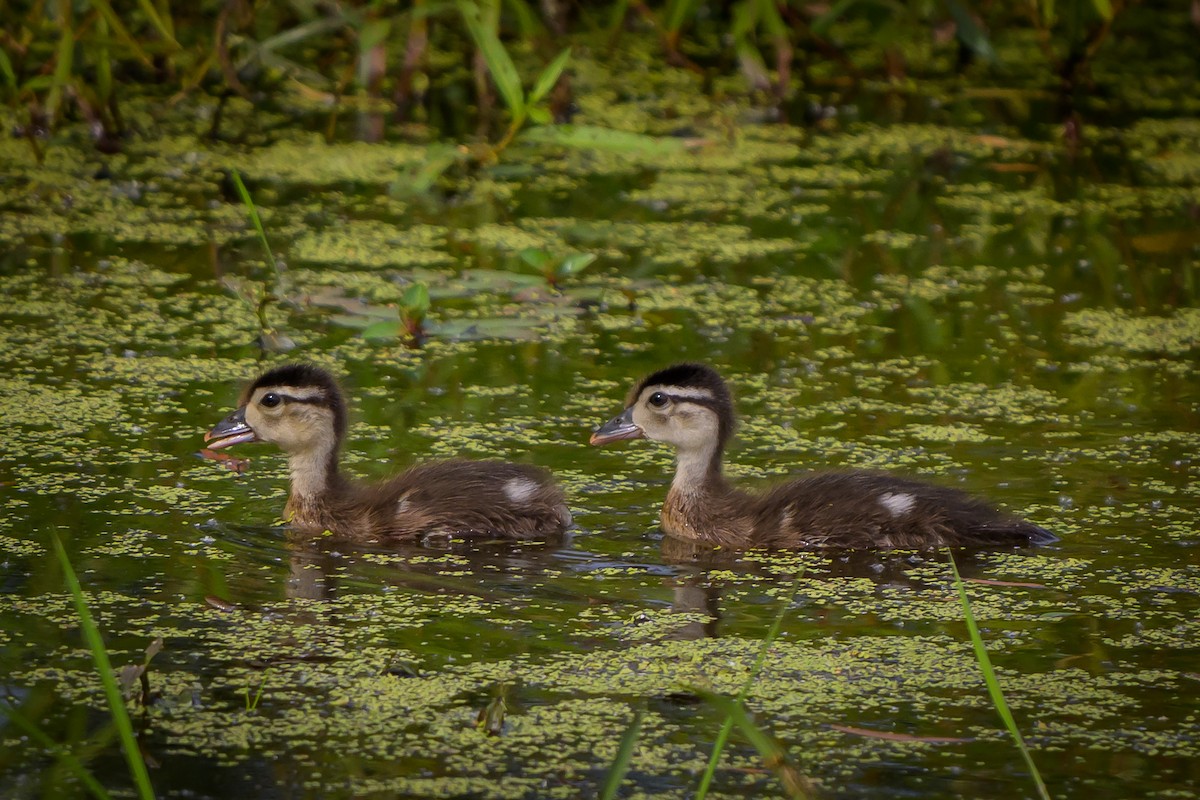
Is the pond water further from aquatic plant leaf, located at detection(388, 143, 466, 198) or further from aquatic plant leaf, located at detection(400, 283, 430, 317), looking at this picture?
aquatic plant leaf, located at detection(400, 283, 430, 317)

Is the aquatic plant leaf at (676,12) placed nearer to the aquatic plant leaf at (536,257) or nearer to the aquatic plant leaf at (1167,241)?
the aquatic plant leaf at (1167,241)

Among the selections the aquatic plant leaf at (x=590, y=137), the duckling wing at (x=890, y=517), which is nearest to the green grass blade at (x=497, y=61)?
the aquatic plant leaf at (x=590, y=137)

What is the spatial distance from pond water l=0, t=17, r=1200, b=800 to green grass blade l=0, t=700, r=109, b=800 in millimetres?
48

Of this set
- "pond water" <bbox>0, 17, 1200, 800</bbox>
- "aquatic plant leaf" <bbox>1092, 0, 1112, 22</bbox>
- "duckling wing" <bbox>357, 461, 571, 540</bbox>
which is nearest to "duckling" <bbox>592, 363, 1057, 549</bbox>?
"pond water" <bbox>0, 17, 1200, 800</bbox>

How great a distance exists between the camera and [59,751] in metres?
4.32

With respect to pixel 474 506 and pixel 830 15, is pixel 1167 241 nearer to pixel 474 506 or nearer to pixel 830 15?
pixel 830 15

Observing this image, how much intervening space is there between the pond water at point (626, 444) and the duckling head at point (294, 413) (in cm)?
24

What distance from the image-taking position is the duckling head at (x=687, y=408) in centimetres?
642

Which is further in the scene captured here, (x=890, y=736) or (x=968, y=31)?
(x=968, y=31)

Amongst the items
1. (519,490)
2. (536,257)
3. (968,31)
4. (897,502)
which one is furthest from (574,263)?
(968,31)

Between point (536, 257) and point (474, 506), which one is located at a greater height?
point (536, 257)

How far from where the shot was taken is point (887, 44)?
38.4 ft

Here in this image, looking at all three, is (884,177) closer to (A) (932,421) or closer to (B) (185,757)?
(A) (932,421)

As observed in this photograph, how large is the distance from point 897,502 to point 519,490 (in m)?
1.17
